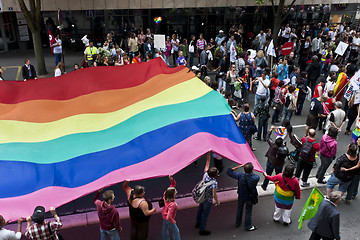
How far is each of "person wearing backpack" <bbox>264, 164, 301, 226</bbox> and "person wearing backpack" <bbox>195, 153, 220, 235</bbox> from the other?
1.07 meters

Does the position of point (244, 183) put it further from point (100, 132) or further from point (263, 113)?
point (263, 113)

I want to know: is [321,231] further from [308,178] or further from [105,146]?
[105,146]

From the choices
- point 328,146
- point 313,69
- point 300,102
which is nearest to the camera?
point 328,146

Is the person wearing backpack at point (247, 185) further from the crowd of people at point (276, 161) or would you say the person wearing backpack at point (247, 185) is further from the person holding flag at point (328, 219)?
the person holding flag at point (328, 219)

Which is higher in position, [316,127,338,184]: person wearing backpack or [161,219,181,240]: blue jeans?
[316,127,338,184]: person wearing backpack

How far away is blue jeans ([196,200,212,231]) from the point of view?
19.4 feet

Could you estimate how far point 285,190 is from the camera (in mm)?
5988

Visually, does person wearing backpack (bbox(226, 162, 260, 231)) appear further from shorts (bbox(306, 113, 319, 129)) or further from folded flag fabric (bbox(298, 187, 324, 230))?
shorts (bbox(306, 113, 319, 129))

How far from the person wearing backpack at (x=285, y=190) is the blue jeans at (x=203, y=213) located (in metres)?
1.21

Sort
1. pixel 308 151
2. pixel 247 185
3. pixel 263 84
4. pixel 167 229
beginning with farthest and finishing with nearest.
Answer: pixel 263 84
pixel 308 151
pixel 247 185
pixel 167 229

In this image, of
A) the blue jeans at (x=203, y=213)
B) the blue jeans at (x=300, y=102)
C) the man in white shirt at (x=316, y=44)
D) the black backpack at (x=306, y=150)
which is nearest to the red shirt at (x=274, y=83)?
the blue jeans at (x=300, y=102)

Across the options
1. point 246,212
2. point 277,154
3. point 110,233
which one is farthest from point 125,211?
point 277,154

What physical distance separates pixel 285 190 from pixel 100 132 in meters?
3.86

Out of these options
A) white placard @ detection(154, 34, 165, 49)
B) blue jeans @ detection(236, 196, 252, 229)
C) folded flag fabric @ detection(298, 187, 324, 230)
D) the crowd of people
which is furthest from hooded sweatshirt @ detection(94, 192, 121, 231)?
white placard @ detection(154, 34, 165, 49)
